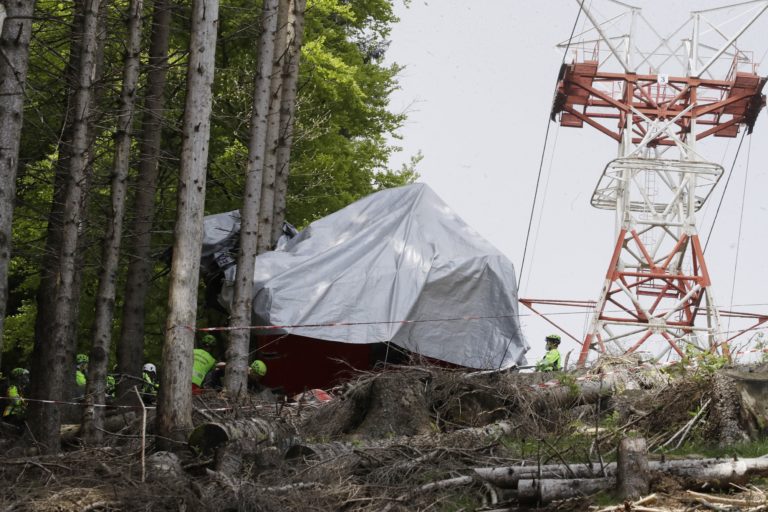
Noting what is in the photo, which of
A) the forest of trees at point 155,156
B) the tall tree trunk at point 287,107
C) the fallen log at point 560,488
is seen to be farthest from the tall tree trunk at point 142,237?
the fallen log at point 560,488

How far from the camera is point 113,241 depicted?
52.9 feet

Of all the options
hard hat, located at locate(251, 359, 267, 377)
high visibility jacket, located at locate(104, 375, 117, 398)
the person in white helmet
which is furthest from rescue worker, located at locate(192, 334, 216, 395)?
high visibility jacket, located at locate(104, 375, 117, 398)

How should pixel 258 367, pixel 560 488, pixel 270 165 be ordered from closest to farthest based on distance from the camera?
pixel 560 488, pixel 258 367, pixel 270 165

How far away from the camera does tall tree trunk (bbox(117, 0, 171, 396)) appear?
742 inches

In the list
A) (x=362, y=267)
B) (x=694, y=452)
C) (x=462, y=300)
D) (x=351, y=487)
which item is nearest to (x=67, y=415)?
(x=362, y=267)

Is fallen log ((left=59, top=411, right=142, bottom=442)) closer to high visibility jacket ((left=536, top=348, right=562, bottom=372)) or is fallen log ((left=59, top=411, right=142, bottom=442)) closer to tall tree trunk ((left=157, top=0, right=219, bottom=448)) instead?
tall tree trunk ((left=157, top=0, right=219, bottom=448))

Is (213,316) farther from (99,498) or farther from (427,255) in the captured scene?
(99,498)

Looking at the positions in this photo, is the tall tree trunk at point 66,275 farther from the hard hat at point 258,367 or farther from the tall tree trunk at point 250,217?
the hard hat at point 258,367

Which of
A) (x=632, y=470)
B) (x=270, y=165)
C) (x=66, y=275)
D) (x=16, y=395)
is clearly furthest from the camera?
(x=270, y=165)

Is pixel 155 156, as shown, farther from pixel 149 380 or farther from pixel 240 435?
pixel 240 435

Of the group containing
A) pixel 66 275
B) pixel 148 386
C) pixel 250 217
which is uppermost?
pixel 250 217

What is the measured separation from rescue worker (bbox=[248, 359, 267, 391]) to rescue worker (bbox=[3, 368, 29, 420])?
3124 mm

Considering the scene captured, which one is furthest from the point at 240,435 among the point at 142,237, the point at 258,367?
the point at 142,237

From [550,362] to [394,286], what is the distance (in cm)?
258
